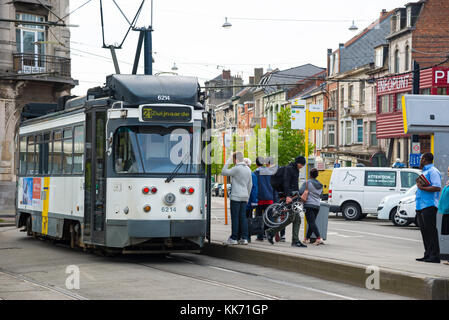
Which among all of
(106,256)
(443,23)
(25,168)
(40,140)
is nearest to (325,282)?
(106,256)

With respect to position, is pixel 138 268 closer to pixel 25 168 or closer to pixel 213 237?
pixel 213 237

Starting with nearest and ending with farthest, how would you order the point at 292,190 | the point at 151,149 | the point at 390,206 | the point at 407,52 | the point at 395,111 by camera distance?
1. the point at 151,149
2. the point at 292,190
3. the point at 390,206
4. the point at 395,111
5. the point at 407,52

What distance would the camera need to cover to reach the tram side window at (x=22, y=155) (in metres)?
20.4

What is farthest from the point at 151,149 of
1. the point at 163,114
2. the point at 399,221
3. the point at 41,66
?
the point at 41,66

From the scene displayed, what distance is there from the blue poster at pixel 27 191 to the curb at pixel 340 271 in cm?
562

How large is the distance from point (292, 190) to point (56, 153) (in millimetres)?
5223

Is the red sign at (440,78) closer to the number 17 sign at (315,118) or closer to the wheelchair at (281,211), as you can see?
the number 17 sign at (315,118)

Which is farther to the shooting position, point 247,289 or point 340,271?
point 340,271

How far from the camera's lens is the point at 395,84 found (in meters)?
53.3

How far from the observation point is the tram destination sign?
Answer: 13867mm

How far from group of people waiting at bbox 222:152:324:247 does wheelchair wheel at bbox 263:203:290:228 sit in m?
0.08

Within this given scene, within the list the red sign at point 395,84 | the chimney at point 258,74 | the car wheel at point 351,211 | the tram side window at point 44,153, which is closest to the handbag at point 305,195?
the tram side window at point 44,153

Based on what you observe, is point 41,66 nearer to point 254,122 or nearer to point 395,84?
point 395,84

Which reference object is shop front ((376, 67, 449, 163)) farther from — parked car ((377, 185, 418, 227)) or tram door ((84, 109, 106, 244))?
tram door ((84, 109, 106, 244))
